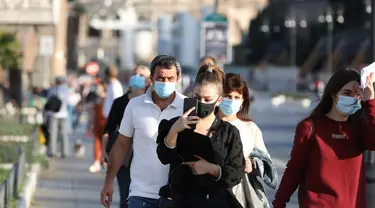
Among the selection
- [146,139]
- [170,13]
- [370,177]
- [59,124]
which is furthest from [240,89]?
[170,13]

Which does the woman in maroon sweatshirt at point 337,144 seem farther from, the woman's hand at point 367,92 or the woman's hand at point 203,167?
the woman's hand at point 203,167

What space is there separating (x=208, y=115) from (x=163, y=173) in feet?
2.94

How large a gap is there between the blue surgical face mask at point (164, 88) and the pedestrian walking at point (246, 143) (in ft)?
1.20

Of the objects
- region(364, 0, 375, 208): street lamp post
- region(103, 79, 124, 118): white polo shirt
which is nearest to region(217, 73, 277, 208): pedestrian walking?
region(364, 0, 375, 208): street lamp post

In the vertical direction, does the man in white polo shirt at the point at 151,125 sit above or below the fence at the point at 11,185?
above

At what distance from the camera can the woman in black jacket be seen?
7.73 meters

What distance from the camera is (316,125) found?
8.14 metres

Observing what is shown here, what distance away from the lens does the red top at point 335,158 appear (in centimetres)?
807

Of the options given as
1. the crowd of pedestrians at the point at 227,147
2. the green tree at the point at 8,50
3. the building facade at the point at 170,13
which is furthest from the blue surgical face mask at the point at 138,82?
the building facade at the point at 170,13

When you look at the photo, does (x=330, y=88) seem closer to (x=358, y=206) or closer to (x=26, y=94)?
(x=358, y=206)

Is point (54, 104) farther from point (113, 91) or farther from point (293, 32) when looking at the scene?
point (293, 32)

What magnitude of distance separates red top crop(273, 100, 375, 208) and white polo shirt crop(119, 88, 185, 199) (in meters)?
0.88

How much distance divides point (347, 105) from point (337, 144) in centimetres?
26

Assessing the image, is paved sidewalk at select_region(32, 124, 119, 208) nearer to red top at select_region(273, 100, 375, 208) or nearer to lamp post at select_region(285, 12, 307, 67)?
red top at select_region(273, 100, 375, 208)
